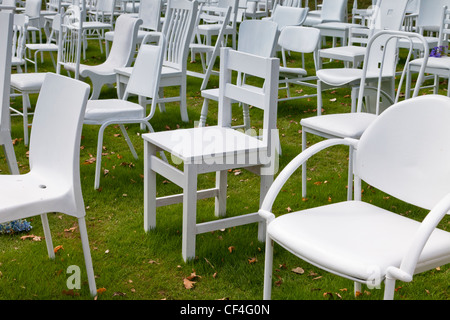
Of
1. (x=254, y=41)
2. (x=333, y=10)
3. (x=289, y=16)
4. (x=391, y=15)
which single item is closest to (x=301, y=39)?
(x=254, y=41)

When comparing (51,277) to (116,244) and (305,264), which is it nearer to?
(116,244)

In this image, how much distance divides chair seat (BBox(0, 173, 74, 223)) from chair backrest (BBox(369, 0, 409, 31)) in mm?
3585

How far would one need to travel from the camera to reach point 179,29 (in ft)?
17.4

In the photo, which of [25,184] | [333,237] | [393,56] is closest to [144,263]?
[25,184]

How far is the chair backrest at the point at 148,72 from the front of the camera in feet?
13.0

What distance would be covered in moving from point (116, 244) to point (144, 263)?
10.5 inches

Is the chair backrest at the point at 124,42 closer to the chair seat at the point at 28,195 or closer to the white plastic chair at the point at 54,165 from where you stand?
the white plastic chair at the point at 54,165

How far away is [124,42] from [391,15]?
2282 mm

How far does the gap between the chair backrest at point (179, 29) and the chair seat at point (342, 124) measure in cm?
205

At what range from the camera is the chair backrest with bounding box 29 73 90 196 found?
2.26 metres

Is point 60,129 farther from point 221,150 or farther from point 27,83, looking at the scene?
point 27,83

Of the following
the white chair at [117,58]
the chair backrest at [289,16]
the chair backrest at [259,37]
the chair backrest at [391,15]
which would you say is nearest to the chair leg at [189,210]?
the chair backrest at [259,37]

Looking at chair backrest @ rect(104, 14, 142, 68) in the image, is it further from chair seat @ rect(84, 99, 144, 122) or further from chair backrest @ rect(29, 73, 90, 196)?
chair backrest @ rect(29, 73, 90, 196)

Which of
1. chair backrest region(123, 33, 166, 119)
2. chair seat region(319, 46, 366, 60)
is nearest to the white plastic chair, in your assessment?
chair backrest region(123, 33, 166, 119)
